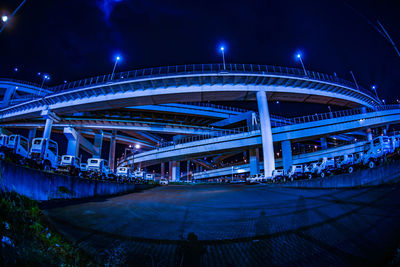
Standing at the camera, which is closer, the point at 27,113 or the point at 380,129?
the point at 27,113

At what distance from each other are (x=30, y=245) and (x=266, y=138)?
35369mm

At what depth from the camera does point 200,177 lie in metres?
98.9

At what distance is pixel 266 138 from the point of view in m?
35.2

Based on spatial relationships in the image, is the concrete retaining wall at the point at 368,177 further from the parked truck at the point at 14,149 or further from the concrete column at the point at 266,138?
the parked truck at the point at 14,149

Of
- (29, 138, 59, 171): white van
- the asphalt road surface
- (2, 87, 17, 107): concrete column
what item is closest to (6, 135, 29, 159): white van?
(29, 138, 59, 171): white van

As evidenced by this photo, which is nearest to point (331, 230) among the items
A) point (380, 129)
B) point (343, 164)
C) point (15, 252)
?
point (15, 252)

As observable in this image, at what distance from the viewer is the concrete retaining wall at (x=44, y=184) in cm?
830

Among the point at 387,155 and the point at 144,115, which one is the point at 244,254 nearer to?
the point at 387,155

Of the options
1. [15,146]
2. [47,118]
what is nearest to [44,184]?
[15,146]

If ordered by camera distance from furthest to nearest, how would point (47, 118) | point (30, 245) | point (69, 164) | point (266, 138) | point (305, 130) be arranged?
point (47, 118), point (305, 130), point (266, 138), point (69, 164), point (30, 245)

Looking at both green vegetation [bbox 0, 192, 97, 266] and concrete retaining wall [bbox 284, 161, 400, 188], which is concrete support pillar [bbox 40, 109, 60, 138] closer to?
green vegetation [bbox 0, 192, 97, 266]

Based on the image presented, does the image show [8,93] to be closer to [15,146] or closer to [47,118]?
[47,118]

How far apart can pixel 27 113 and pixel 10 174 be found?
4464 cm

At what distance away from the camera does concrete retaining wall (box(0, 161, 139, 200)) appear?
8.30 m
